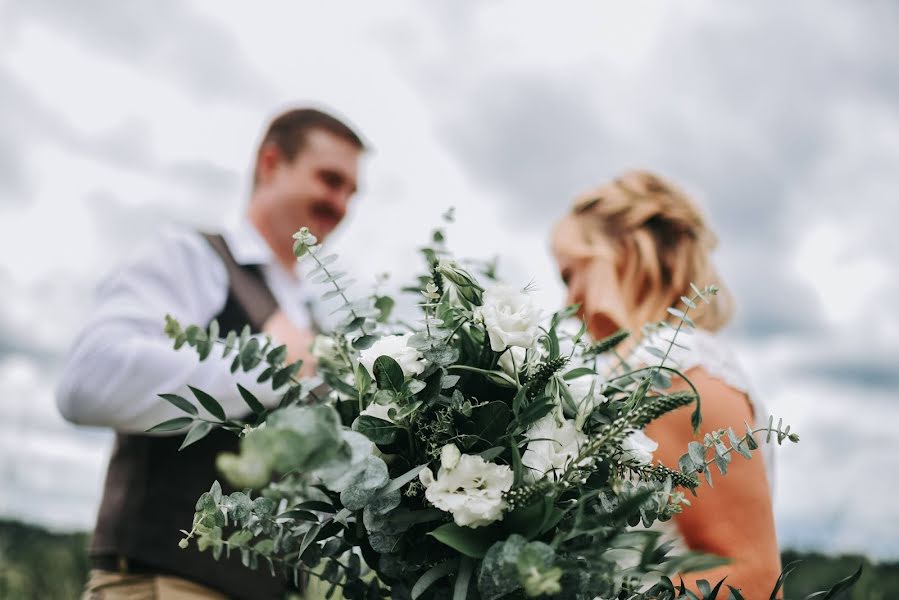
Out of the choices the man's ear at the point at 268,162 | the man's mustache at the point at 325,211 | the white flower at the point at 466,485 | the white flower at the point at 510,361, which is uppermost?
the man's ear at the point at 268,162

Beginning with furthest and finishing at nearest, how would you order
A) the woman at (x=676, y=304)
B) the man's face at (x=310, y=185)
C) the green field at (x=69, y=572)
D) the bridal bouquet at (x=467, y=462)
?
the green field at (x=69, y=572), the man's face at (x=310, y=185), the woman at (x=676, y=304), the bridal bouquet at (x=467, y=462)

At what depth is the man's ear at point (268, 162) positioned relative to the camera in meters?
2.96

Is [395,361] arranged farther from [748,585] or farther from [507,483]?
[748,585]

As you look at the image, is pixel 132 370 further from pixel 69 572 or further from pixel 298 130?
pixel 69 572

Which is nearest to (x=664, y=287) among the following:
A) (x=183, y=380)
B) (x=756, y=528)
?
(x=756, y=528)

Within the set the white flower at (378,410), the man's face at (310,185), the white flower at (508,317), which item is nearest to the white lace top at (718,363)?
the white flower at (508,317)

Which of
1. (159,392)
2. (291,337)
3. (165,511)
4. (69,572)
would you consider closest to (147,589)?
(165,511)

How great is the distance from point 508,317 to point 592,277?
1040 mm

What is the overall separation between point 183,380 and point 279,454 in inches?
60.5

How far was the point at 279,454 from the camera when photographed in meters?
0.65

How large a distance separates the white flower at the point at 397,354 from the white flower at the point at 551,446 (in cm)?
19

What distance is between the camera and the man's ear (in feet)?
9.71

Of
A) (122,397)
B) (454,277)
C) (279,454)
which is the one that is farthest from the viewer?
(122,397)

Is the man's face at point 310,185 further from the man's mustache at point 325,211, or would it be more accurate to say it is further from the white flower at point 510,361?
the white flower at point 510,361
